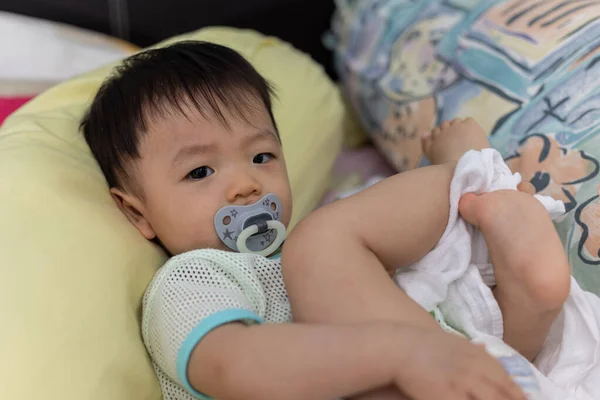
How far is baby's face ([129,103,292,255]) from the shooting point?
2.84 feet

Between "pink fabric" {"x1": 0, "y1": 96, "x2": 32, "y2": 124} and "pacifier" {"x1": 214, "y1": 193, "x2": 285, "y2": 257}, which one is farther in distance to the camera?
"pink fabric" {"x1": 0, "y1": 96, "x2": 32, "y2": 124}

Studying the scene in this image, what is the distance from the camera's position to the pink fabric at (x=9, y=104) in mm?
1174

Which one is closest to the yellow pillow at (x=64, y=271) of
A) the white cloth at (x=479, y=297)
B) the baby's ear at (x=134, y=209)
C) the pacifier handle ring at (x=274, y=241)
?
the baby's ear at (x=134, y=209)

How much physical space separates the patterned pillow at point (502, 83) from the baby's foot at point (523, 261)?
0.51ft

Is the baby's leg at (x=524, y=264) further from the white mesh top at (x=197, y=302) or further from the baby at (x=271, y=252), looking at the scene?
the white mesh top at (x=197, y=302)

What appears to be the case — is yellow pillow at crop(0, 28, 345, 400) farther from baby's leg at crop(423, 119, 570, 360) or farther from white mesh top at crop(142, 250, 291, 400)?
baby's leg at crop(423, 119, 570, 360)

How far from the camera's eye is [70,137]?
993mm

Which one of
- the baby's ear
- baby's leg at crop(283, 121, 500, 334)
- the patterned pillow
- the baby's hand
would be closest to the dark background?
the patterned pillow

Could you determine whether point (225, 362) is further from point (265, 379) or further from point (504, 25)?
point (504, 25)

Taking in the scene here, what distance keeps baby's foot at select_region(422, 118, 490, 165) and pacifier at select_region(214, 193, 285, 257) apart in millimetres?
269

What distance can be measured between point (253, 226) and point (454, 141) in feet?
1.13

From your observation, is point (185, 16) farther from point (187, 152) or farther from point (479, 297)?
point (479, 297)

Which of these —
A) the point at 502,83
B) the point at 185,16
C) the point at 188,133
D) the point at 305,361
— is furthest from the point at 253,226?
the point at 185,16

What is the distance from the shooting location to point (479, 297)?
31.1 inches
